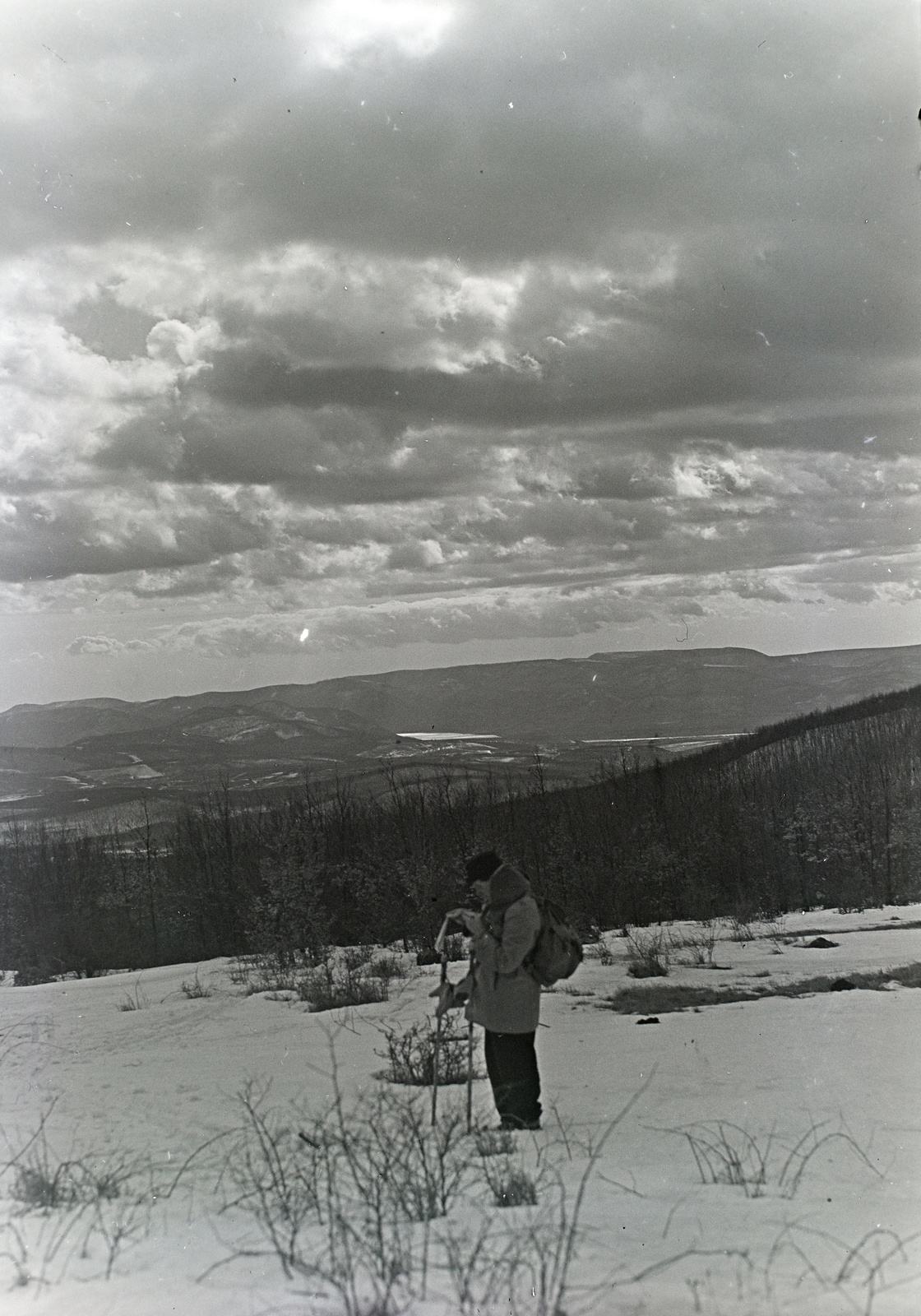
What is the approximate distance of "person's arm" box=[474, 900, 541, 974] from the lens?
6.41 metres

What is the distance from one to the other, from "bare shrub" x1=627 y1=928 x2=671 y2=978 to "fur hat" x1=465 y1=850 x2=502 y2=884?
838 cm

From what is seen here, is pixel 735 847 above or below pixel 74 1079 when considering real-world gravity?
below

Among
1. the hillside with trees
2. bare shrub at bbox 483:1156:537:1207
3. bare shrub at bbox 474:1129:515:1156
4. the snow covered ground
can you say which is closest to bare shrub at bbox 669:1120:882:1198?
the snow covered ground

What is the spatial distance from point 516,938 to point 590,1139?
113 cm

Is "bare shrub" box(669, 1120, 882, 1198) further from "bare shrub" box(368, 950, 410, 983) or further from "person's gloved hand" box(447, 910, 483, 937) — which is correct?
"bare shrub" box(368, 950, 410, 983)

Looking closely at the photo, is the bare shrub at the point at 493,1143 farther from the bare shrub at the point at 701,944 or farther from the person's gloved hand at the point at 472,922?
the bare shrub at the point at 701,944

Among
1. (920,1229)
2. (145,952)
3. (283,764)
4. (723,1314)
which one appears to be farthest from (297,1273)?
(283,764)

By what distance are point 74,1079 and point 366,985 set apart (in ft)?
14.9

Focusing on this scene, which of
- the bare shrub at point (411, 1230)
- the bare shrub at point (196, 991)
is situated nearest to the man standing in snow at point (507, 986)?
the bare shrub at point (411, 1230)

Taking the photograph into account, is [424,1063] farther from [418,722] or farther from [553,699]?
[553,699]

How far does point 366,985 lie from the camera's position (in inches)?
529

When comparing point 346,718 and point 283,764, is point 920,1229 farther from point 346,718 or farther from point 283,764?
point 346,718

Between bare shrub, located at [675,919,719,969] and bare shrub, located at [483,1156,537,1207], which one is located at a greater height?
bare shrub, located at [483,1156,537,1207]

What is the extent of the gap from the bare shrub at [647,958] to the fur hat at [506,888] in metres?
8.42
